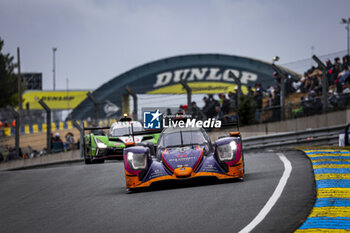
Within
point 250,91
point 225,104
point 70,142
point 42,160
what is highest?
point 250,91

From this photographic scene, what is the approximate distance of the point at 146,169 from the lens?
1103cm

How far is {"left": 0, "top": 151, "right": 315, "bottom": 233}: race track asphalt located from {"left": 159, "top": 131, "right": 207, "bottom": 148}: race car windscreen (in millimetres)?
665

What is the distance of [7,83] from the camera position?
67.1 metres

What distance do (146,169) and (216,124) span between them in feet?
5.02

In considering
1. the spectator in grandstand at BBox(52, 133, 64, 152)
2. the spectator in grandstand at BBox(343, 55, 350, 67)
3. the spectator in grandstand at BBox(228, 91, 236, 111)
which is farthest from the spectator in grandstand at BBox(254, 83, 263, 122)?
the spectator in grandstand at BBox(52, 133, 64, 152)

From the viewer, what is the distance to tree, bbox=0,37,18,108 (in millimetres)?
66938

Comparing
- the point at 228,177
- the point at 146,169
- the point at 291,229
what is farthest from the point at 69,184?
the point at 291,229

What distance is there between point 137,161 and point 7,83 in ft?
191

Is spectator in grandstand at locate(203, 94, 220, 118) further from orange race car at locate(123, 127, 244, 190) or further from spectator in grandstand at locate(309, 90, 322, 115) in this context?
orange race car at locate(123, 127, 244, 190)

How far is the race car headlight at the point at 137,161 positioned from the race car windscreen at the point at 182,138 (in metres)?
0.81

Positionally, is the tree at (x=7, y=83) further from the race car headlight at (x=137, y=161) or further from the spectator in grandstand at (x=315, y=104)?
the race car headlight at (x=137, y=161)

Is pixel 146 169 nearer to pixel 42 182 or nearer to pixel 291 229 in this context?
pixel 42 182

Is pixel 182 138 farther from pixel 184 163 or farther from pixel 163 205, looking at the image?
pixel 163 205

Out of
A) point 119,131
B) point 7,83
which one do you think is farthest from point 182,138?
point 7,83
